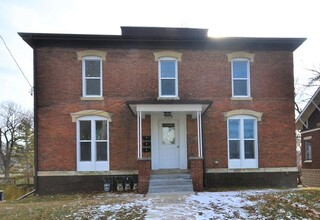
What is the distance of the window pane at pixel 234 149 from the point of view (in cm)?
1481

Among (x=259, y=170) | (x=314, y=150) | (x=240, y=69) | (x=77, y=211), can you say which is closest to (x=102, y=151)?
(x=77, y=211)

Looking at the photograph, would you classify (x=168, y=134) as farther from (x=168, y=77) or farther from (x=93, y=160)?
(x=93, y=160)

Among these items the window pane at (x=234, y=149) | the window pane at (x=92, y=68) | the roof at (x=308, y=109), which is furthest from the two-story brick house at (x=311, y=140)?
the window pane at (x=92, y=68)

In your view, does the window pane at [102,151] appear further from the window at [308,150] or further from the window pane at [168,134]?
the window at [308,150]

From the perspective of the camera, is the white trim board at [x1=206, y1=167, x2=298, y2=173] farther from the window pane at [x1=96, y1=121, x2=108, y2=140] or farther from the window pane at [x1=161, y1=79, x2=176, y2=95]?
the window pane at [x1=96, y1=121, x2=108, y2=140]

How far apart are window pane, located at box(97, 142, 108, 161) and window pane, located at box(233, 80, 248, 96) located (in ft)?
19.9

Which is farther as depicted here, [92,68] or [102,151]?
[92,68]

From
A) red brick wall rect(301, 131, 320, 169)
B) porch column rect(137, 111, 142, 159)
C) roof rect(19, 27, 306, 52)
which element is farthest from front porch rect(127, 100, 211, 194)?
red brick wall rect(301, 131, 320, 169)

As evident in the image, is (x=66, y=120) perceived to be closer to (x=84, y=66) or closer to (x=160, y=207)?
(x=84, y=66)

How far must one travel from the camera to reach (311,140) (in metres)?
20.7

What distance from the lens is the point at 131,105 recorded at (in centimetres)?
1311

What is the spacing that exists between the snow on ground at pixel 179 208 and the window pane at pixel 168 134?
372 cm

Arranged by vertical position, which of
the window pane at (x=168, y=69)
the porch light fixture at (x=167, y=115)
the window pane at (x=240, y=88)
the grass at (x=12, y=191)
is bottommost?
the grass at (x=12, y=191)

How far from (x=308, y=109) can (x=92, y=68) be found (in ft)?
43.0
